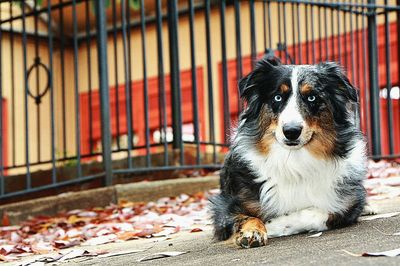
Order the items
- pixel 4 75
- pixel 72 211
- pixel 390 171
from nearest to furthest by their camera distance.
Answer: pixel 72 211
pixel 390 171
pixel 4 75

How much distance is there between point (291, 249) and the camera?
3.47 meters

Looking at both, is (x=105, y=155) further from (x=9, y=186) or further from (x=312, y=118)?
(x=312, y=118)

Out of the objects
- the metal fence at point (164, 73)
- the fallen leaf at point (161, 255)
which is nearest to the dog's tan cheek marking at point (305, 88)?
A: the fallen leaf at point (161, 255)

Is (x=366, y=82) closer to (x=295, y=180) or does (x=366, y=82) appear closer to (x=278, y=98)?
(x=295, y=180)

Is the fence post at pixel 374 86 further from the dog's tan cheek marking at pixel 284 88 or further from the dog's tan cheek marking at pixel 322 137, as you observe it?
the dog's tan cheek marking at pixel 284 88

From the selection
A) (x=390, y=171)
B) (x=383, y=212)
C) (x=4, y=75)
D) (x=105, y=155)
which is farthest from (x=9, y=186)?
(x=4, y=75)

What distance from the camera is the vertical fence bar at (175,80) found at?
7738 millimetres

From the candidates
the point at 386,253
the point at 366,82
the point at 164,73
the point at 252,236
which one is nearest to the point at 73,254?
the point at 252,236

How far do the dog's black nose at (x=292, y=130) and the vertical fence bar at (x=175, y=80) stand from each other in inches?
149

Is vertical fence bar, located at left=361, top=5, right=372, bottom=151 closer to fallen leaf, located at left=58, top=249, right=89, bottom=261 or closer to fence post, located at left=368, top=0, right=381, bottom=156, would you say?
fence post, located at left=368, top=0, right=381, bottom=156

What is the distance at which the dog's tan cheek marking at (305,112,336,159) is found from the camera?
3979mm

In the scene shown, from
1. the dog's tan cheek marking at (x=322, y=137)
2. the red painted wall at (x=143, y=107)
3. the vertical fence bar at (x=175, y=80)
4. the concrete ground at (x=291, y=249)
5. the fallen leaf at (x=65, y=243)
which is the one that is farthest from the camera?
the red painted wall at (x=143, y=107)

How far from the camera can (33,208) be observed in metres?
7.43

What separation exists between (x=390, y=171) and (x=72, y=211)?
2812 millimetres
